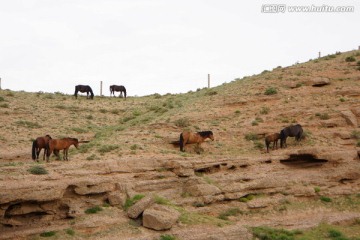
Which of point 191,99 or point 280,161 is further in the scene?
point 191,99

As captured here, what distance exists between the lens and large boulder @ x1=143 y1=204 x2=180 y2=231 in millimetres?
18062

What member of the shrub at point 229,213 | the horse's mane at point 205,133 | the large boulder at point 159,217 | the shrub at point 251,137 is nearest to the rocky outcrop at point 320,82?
the shrub at point 251,137

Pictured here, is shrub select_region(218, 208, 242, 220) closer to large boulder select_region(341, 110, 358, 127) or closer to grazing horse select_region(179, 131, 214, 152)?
grazing horse select_region(179, 131, 214, 152)

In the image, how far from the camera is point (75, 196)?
19000mm

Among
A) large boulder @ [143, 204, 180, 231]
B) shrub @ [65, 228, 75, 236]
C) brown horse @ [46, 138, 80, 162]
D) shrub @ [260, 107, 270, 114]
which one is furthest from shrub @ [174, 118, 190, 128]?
shrub @ [65, 228, 75, 236]

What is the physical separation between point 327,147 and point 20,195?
1650 cm

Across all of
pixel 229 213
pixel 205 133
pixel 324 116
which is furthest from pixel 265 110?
pixel 229 213

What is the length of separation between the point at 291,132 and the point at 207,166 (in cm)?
633

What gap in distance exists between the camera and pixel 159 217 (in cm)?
1812

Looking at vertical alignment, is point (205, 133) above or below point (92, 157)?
above

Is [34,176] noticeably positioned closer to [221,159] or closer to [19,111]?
[221,159]

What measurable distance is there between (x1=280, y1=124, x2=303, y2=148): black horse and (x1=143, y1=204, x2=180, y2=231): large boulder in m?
9.69

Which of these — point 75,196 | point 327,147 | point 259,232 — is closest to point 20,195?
point 75,196

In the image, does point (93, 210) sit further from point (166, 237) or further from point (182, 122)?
point (182, 122)
